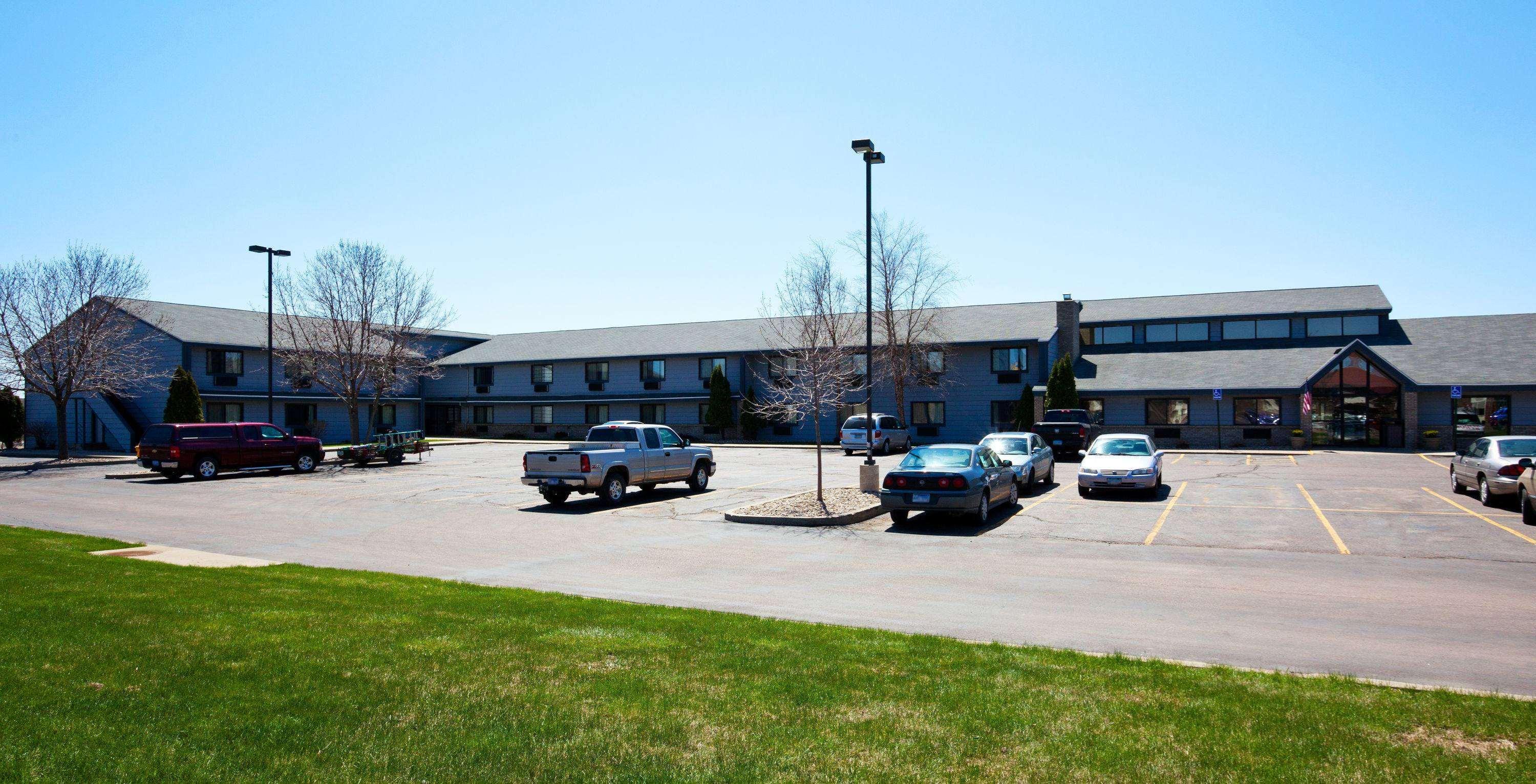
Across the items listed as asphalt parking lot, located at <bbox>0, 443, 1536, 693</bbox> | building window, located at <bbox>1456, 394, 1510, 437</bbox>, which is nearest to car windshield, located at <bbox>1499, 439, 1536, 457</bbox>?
asphalt parking lot, located at <bbox>0, 443, 1536, 693</bbox>

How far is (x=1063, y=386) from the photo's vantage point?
45.7 meters

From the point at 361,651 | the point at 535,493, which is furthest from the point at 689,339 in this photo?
the point at 361,651

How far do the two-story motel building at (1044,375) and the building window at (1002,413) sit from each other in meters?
0.10

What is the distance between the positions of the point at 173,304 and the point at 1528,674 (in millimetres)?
63296

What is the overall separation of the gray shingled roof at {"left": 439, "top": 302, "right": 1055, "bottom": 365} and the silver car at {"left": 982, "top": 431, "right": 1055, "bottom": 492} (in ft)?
83.2

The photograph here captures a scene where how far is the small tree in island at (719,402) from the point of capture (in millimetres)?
54812

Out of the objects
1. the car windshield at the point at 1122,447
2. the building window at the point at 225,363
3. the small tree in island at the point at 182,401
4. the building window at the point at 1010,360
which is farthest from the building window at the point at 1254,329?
the building window at the point at 225,363

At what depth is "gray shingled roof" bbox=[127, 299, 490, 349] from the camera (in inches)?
1966

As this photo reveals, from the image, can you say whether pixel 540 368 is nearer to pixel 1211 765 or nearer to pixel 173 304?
pixel 173 304

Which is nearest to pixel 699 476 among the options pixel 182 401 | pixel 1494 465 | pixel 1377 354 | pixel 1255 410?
pixel 1494 465

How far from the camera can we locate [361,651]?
22.0ft

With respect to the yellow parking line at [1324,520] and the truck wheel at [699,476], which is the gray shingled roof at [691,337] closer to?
the yellow parking line at [1324,520]

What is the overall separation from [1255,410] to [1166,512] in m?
29.6

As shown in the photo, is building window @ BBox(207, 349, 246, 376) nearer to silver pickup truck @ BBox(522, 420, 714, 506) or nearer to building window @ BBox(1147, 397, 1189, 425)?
silver pickup truck @ BBox(522, 420, 714, 506)
